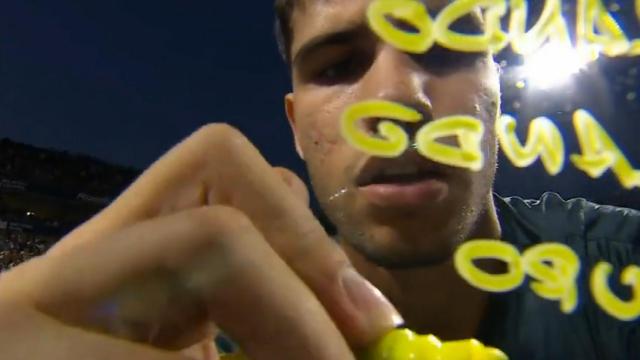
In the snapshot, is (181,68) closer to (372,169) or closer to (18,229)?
(372,169)

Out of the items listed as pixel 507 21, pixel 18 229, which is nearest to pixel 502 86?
pixel 507 21

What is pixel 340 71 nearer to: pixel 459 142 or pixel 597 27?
pixel 459 142

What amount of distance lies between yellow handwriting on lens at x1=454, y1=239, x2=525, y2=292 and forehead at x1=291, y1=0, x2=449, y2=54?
0.63 ft

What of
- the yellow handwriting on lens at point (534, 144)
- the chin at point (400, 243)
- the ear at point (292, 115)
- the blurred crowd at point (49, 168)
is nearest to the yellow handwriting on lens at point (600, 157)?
the yellow handwriting on lens at point (534, 144)

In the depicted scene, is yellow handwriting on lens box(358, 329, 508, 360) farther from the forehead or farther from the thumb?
the forehead

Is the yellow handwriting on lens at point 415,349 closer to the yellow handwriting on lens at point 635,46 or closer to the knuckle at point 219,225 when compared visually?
the knuckle at point 219,225

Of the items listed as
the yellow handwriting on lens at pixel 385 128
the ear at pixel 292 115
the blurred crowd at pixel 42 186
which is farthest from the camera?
the blurred crowd at pixel 42 186

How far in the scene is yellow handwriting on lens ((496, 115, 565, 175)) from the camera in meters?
0.47

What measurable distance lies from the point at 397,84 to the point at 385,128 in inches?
1.5

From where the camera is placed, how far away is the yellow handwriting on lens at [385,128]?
42cm

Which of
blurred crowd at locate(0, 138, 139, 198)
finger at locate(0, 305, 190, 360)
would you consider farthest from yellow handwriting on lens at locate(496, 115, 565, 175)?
blurred crowd at locate(0, 138, 139, 198)

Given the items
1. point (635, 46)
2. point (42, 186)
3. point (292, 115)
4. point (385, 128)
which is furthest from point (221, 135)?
point (42, 186)

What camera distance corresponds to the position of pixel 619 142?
1.63 feet

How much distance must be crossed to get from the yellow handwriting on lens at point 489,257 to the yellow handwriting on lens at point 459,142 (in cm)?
7
